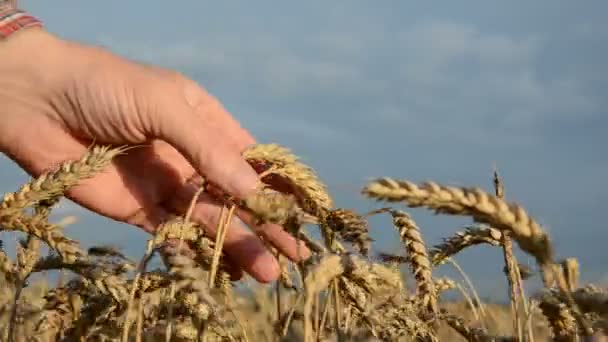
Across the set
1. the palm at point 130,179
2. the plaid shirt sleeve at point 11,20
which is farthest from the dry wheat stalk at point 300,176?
the plaid shirt sleeve at point 11,20

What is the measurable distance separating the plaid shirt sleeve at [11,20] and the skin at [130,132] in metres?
0.03

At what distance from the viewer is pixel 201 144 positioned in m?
3.05

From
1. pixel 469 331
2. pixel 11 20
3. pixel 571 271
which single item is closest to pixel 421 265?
pixel 469 331

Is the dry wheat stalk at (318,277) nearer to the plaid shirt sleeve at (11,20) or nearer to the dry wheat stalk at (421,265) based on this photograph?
the dry wheat stalk at (421,265)

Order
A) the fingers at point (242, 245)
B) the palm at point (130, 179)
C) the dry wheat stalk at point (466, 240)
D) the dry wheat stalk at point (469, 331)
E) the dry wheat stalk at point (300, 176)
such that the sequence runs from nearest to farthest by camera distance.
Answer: the dry wheat stalk at point (469, 331) < the dry wheat stalk at point (300, 176) < the dry wheat stalk at point (466, 240) < the fingers at point (242, 245) < the palm at point (130, 179)

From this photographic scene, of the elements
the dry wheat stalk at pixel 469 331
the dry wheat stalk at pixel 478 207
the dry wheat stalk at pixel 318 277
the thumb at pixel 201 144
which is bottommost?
the dry wheat stalk at pixel 318 277

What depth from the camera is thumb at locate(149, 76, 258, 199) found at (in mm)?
2887

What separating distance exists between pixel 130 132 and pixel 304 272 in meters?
1.77

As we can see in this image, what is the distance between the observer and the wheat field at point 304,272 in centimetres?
145

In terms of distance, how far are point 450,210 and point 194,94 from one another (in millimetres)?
2460

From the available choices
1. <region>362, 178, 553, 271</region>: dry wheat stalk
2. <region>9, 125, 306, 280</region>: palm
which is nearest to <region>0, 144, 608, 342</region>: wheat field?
<region>362, 178, 553, 271</region>: dry wheat stalk

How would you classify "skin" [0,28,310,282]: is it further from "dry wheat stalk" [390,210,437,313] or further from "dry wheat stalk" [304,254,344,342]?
"dry wheat stalk" [304,254,344,342]

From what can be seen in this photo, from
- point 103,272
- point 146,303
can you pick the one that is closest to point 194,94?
point 146,303

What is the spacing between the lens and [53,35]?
146 inches
